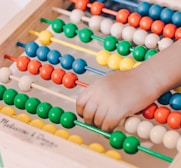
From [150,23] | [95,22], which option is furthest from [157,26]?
[95,22]

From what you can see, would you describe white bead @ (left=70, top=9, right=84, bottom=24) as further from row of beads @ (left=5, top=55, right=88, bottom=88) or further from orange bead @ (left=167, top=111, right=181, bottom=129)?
orange bead @ (left=167, top=111, right=181, bottom=129)

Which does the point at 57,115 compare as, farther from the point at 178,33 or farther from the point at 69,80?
the point at 178,33

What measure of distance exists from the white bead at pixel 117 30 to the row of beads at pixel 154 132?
226mm

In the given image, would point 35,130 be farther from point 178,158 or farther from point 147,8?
point 147,8

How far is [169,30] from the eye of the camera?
98cm

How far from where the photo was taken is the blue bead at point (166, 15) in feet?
3.26

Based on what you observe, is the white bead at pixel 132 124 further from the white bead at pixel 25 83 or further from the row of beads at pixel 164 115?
the white bead at pixel 25 83

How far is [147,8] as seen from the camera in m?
1.03

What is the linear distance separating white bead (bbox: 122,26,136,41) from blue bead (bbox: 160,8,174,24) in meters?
0.06

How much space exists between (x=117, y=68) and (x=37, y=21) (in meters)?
0.21

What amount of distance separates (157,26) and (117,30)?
Result: 7cm

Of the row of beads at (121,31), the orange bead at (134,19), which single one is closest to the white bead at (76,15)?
the row of beads at (121,31)

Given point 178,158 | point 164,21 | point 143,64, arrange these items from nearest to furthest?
point 178,158 → point 143,64 → point 164,21

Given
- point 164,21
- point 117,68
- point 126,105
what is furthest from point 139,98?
point 164,21
